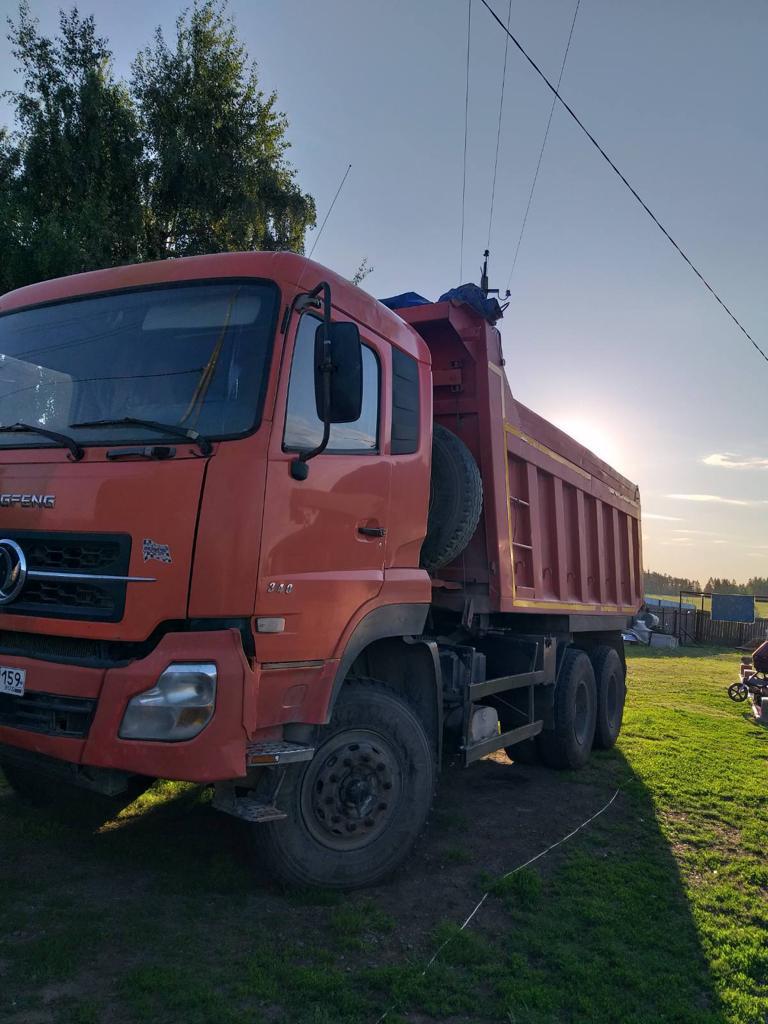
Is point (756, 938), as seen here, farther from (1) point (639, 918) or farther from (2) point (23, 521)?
(2) point (23, 521)

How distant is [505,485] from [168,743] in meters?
3.59

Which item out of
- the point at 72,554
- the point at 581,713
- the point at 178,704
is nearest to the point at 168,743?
the point at 178,704

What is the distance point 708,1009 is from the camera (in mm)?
3158

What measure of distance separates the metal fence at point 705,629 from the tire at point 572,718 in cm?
2724

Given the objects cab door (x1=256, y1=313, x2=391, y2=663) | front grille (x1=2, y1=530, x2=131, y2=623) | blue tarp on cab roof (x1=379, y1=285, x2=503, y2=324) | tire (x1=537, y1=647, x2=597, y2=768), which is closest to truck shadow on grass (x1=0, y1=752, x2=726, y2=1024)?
cab door (x1=256, y1=313, x2=391, y2=663)

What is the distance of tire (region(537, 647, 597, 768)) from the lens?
6.97 metres

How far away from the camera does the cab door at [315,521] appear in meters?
3.40

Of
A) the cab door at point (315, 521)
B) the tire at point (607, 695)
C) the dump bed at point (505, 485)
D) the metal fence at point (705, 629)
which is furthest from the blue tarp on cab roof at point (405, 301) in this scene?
the metal fence at point (705, 629)

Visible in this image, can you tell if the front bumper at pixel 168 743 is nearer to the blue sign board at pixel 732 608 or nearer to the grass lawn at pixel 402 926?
the grass lawn at pixel 402 926

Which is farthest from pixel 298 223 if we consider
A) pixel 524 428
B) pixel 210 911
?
pixel 210 911

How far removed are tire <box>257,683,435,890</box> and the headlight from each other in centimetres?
70

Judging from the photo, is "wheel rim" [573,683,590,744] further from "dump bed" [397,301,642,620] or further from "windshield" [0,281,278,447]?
"windshield" [0,281,278,447]

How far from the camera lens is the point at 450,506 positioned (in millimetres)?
5297

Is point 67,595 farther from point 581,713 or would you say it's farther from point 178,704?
point 581,713
